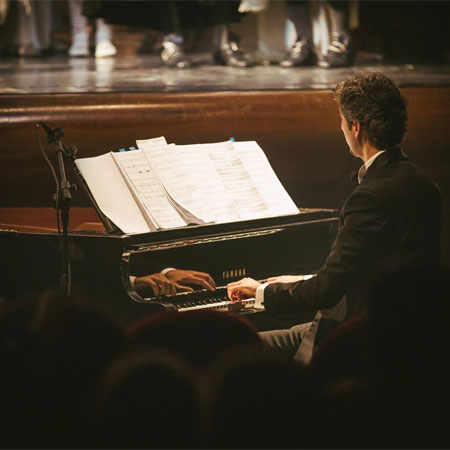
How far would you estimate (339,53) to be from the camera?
474cm

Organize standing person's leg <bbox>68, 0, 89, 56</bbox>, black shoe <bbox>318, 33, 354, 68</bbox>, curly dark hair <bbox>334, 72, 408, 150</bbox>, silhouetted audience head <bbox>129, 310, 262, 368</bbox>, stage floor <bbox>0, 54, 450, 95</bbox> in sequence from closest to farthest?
silhouetted audience head <bbox>129, 310, 262, 368</bbox> → curly dark hair <bbox>334, 72, 408, 150</bbox> → stage floor <bbox>0, 54, 450, 95</bbox> → black shoe <bbox>318, 33, 354, 68</bbox> → standing person's leg <bbox>68, 0, 89, 56</bbox>

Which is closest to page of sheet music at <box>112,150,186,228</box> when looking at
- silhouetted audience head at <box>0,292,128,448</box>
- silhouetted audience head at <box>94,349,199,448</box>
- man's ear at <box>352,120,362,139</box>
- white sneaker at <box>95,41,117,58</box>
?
man's ear at <box>352,120,362,139</box>

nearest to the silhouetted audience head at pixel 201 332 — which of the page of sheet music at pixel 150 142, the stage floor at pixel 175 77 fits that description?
the page of sheet music at pixel 150 142

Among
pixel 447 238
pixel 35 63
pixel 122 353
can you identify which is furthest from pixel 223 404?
pixel 35 63

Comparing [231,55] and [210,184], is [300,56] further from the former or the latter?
[210,184]

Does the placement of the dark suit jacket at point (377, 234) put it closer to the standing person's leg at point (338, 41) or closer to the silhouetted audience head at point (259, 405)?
the silhouetted audience head at point (259, 405)

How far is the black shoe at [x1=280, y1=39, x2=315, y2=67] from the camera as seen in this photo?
4.98 meters

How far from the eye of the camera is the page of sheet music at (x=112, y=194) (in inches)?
83.5

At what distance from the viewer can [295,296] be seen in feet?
6.36

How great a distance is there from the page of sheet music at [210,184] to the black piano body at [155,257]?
0.04m

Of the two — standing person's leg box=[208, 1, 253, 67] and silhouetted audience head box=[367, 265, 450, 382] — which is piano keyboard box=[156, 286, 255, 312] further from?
standing person's leg box=[208, 1, 253, 67]

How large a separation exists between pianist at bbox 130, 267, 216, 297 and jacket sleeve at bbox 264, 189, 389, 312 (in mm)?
464

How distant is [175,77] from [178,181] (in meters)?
1.99

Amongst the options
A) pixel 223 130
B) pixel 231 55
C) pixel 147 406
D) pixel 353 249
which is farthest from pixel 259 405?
pixel 231 55
